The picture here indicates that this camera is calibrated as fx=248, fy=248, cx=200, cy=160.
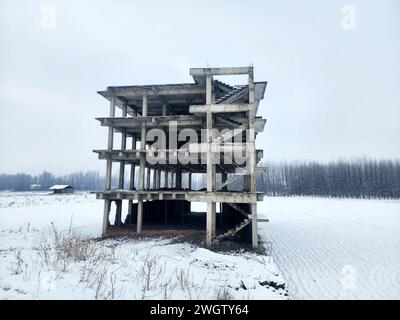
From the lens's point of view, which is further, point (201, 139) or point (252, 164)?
point (201, 139)

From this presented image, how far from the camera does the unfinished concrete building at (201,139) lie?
40.2 feet

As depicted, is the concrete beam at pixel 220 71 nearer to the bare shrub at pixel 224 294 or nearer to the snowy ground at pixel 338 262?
the snowy ground at pixel 338 262

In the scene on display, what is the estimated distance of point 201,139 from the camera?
1398cm

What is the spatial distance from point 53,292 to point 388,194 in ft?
242

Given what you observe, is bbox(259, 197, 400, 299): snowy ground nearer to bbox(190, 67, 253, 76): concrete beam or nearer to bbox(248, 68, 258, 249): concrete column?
bbox(248, 68, 258, 249): concrete column

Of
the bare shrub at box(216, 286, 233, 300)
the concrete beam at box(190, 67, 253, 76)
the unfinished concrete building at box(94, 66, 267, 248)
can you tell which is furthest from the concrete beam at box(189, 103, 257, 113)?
the bare shrub at box(216, 286, 233, 300)

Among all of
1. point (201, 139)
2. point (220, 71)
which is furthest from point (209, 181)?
point (220, 71)

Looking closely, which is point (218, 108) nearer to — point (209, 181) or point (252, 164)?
point (252, 164)

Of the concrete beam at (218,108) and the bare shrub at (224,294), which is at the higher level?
the concrete beam at (218,108)

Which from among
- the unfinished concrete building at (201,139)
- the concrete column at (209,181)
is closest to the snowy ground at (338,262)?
the unfinished concrete building at (201,139)

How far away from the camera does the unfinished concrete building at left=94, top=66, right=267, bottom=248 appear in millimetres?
12258

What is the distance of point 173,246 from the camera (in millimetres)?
11562

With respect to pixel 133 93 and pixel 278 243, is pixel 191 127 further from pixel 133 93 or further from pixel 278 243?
pixel 278 243

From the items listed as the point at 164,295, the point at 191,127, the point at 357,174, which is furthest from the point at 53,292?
the point at 357,174
